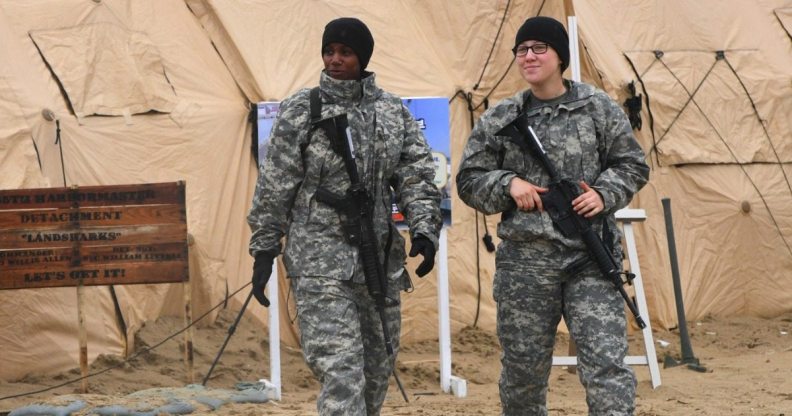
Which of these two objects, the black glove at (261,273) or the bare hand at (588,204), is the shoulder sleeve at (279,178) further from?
the bare hand at (588,204)

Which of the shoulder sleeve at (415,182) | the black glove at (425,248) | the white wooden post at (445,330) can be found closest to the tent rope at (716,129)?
the white wooden post at (445,330)

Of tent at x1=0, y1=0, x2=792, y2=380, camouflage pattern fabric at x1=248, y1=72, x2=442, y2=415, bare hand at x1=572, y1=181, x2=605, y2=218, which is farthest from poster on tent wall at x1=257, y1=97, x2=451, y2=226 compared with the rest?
bare hand at x1=572, y1=181, x2=605, y2=218

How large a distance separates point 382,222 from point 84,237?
326 centimetres

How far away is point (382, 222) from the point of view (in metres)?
5.48

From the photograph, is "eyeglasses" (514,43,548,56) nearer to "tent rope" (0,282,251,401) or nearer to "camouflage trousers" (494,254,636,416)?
"camouflage trousers" (494,254,636,416)

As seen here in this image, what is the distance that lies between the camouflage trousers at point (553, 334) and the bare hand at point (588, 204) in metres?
0.22

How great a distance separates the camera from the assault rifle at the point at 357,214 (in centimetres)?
536

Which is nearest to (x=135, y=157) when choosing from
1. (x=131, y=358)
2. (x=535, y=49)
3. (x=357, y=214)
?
(x=131, y=358)

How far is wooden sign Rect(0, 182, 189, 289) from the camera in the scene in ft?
26.8

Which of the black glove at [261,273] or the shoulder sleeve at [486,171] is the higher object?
the shoulder sleeve at [486,171]

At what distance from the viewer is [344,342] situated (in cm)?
521

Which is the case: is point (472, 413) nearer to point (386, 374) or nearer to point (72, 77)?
point (386, 374)

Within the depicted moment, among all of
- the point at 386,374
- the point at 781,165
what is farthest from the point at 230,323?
the point at 781,165

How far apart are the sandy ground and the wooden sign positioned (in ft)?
2.41
